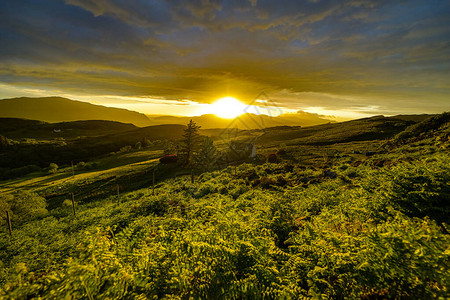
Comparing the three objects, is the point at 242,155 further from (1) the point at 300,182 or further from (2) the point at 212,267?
(2) the point at 212,267

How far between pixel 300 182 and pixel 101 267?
71.3 ft

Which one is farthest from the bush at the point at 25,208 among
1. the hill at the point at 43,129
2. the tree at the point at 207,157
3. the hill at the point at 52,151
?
the hill at the point at 43,129

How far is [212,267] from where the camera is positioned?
532 centimetres

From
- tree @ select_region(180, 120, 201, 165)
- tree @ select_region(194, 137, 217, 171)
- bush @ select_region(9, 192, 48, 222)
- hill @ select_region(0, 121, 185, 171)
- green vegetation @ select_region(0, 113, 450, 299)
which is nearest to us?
green vegetation @ select_region(0, 113, 450, 299)

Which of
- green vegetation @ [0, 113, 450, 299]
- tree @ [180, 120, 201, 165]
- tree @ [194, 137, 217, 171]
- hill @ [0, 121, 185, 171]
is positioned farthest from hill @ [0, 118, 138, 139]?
green vegetation @ [0, 113, 450, 299]

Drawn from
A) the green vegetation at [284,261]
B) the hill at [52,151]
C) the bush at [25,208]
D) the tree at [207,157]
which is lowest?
the hill at [52,151]

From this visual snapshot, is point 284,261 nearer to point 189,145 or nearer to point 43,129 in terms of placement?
point 189,145

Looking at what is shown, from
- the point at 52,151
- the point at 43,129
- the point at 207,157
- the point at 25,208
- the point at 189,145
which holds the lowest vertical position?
the point at 52,151

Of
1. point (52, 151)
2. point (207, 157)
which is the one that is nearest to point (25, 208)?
point (207, 157)

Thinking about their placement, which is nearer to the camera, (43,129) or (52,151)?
(52,151)

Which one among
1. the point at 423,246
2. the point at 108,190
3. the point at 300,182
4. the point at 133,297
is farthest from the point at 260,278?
the point at 108,190

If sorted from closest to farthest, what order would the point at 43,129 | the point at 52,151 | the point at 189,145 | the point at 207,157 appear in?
the point at 207,157
the point at 189,145
the point at 52,151
the point at 43,129

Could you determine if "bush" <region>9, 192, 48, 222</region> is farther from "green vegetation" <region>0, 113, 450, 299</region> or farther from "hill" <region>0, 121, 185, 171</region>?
"hill" <region>0, 121, 185, 171</region>

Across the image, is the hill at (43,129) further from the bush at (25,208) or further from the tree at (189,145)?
the bush at (25,208)
